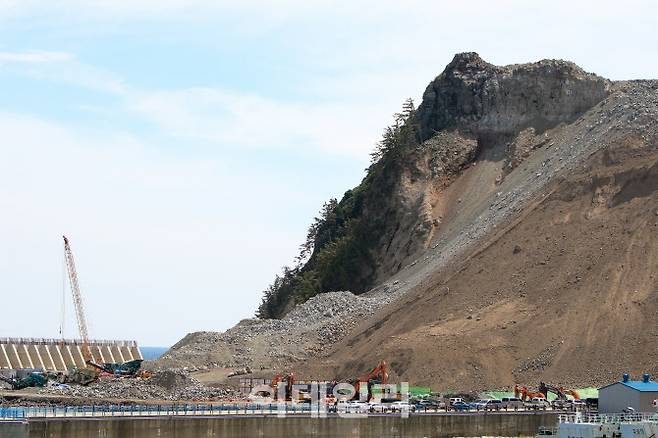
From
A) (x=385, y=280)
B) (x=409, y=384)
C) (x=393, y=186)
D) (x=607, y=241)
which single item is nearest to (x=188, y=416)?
(x=409, y=384)

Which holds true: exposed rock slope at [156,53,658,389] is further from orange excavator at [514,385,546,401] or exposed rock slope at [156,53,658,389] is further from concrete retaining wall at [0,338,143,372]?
concrete retaining wall at [0,338,143,372]

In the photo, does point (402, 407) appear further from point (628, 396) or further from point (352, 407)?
point (628, 396)

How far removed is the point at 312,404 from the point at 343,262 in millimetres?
86833

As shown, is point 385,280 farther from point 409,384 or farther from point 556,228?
point 409,384

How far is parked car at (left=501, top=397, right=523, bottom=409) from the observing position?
10962 centimetres

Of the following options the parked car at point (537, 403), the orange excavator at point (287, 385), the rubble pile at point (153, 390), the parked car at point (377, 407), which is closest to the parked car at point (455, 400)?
the parked car at point (537, 403)

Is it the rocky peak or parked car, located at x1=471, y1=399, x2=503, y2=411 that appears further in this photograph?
the rocky peak

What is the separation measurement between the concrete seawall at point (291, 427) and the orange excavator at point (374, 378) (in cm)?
1504

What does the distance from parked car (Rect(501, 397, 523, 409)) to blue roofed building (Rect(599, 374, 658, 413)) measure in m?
13.0

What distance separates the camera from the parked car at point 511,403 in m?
110

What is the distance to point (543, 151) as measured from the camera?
17838cm

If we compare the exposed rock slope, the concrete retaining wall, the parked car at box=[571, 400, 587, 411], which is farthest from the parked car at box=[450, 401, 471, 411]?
the concrete retaining wall

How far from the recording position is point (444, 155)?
192250 mm

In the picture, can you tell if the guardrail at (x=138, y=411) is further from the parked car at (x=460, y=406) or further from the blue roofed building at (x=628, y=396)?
the blue roofed building at (x=628, y=396)
